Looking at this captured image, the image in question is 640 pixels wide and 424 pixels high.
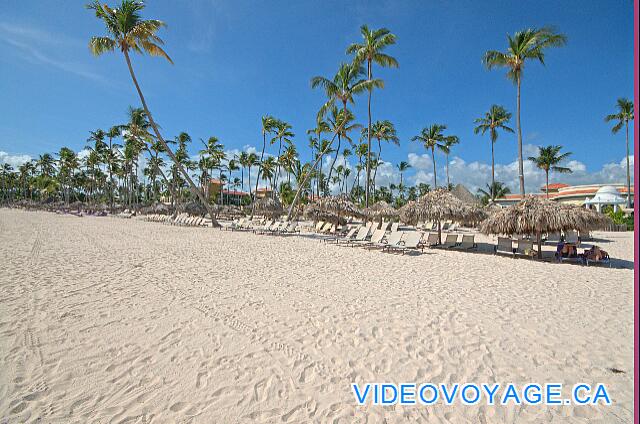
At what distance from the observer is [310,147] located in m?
42.5

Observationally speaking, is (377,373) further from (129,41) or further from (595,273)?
(129,41)

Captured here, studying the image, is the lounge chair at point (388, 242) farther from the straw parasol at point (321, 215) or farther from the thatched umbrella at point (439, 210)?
the straw parasol at point (321, 215)

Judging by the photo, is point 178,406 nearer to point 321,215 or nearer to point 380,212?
point 321,215

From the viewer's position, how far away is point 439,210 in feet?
44.0

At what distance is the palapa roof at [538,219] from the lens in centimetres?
951

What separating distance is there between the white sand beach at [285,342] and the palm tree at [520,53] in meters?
15.2

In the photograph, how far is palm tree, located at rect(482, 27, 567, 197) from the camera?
1609cm

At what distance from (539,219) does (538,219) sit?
0.11 feet

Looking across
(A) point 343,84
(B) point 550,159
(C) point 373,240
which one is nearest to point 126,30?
(A) point 343,84

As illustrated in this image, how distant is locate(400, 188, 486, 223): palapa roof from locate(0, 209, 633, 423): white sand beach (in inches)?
273

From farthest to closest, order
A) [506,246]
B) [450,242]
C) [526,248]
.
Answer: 1. [450,242]
2. [506,246]
3. [526,248]

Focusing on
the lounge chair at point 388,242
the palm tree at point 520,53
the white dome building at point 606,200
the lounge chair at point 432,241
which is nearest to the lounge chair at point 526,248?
the lounge chair at point 432,241

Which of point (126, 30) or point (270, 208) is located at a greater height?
point (126, 30)

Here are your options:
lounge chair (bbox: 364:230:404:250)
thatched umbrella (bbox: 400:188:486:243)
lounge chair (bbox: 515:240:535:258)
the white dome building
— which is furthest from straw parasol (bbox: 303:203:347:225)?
the white dome building
